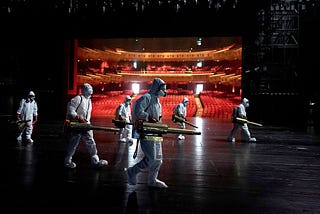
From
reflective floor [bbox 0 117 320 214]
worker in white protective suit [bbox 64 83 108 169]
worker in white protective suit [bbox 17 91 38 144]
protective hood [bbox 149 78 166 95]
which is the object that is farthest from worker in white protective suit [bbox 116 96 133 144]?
protective hood [bbox 149 78 166 95]

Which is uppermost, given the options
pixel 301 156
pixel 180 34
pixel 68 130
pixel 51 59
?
pixel 180 34

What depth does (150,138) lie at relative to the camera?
4.77 meters

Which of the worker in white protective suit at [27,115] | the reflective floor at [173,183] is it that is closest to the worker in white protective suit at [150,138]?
the reflective floor at [173,183]

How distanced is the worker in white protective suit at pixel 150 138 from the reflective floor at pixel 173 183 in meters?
0.24

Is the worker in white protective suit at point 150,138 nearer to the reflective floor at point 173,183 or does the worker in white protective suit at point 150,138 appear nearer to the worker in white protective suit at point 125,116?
the reflective floor at point 173,183

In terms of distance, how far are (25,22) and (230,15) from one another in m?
12.2

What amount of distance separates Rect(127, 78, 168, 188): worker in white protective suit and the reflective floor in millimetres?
244

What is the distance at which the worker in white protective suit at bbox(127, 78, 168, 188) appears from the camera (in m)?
4.81

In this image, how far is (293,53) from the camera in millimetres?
17516

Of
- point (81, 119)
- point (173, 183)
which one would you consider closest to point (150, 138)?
point (173, 183)

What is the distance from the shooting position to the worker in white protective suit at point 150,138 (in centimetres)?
481

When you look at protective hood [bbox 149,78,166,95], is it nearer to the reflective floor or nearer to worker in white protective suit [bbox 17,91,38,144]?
the reflective floor

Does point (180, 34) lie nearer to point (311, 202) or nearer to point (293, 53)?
point (293, 53)

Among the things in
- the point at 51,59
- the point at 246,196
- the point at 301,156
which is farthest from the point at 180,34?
the point at 246,196
